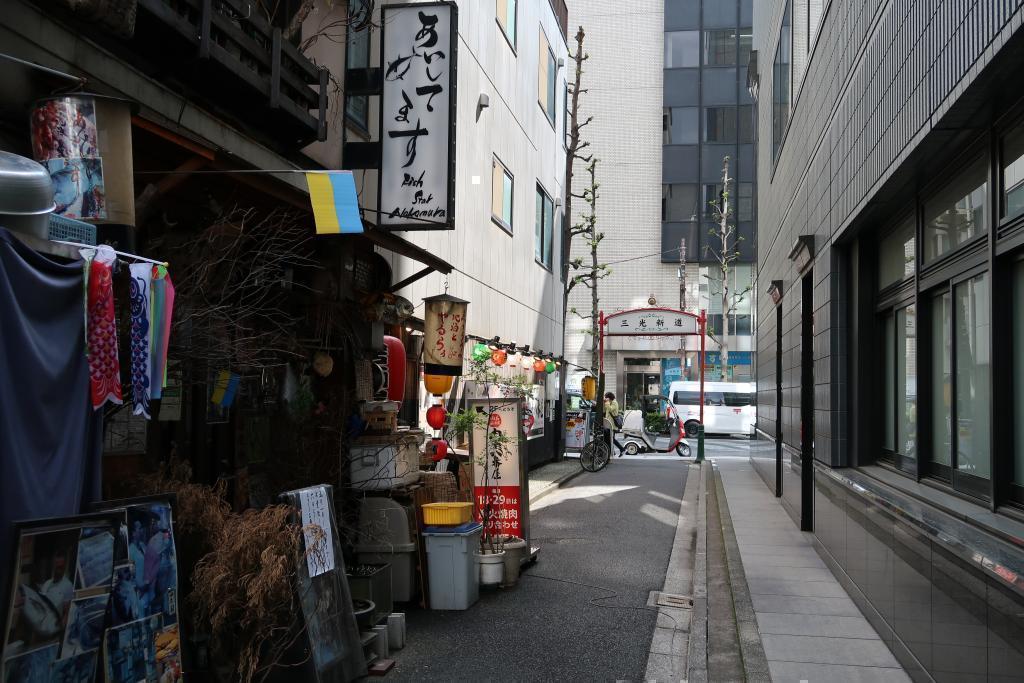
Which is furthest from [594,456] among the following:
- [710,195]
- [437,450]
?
[710,195]

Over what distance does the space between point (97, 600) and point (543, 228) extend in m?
21.5

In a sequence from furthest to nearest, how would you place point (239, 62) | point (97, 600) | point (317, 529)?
point (239, 62)
point (317, 529)
point (97, 600)

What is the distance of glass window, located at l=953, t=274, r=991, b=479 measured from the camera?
6.03 metres

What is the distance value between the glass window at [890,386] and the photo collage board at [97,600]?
7.29 meters

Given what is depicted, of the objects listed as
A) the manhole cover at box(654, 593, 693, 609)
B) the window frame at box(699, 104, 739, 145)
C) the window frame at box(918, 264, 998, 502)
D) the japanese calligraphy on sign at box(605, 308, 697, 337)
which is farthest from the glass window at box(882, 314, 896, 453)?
the window frame at box(699, 104, 739, 145)

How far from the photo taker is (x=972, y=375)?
6.35 metres

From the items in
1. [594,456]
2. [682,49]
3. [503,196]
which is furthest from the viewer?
[682,49]

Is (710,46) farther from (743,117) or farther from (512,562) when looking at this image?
(512,562)

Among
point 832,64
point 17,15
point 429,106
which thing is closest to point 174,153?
point 17,15

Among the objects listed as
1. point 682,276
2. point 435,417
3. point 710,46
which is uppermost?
point 710,46

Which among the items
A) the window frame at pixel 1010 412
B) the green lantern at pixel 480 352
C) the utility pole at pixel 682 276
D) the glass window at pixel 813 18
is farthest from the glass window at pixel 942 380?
the utility pole at pixel 682 276

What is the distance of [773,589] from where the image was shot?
9.48m

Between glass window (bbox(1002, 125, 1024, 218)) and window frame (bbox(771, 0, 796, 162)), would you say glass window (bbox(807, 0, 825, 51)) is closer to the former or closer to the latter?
window frame (bbox(771, 0, 796, 162))

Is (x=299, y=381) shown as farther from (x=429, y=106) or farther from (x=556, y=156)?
(x=556, y=156)
